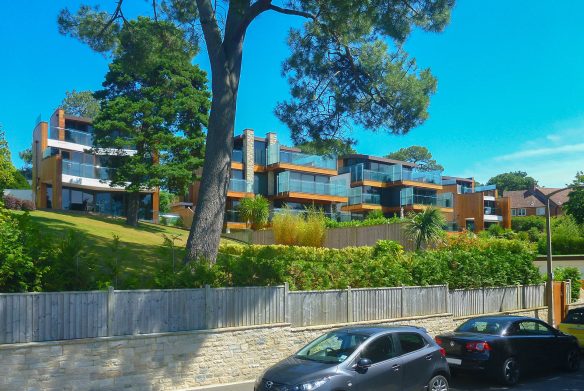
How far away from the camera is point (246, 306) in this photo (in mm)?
12883

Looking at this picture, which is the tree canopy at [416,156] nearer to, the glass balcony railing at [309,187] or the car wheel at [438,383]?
the glass balcony railing at [309,187]

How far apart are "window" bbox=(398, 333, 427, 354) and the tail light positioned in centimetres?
233

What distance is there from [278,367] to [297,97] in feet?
40.7

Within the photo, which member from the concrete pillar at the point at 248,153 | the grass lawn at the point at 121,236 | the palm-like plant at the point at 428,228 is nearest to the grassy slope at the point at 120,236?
the grass lawn at the point at 121,236

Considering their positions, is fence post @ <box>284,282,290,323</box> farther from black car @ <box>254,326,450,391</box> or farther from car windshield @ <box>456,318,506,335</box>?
car windshield @ <box>456,318,506,335</box>

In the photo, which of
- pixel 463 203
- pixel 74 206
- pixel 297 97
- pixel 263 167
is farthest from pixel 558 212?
pixel 297 97

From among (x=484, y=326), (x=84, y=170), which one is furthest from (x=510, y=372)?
(x=84, y=170)

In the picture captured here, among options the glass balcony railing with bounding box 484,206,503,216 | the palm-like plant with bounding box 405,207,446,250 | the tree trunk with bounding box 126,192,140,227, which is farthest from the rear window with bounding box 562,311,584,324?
the glass balcony railing with bounding box 484,206,503,216

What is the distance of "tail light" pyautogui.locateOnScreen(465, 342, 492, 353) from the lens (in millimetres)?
11906

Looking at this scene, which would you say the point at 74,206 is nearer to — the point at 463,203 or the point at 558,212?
the point at 463,203

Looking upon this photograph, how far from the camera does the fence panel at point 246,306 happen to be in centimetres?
1238

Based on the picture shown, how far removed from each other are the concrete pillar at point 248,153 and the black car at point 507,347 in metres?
33.9

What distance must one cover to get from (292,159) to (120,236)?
2914 centimetres

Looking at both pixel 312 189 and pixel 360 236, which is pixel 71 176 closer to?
pixel 312 189
